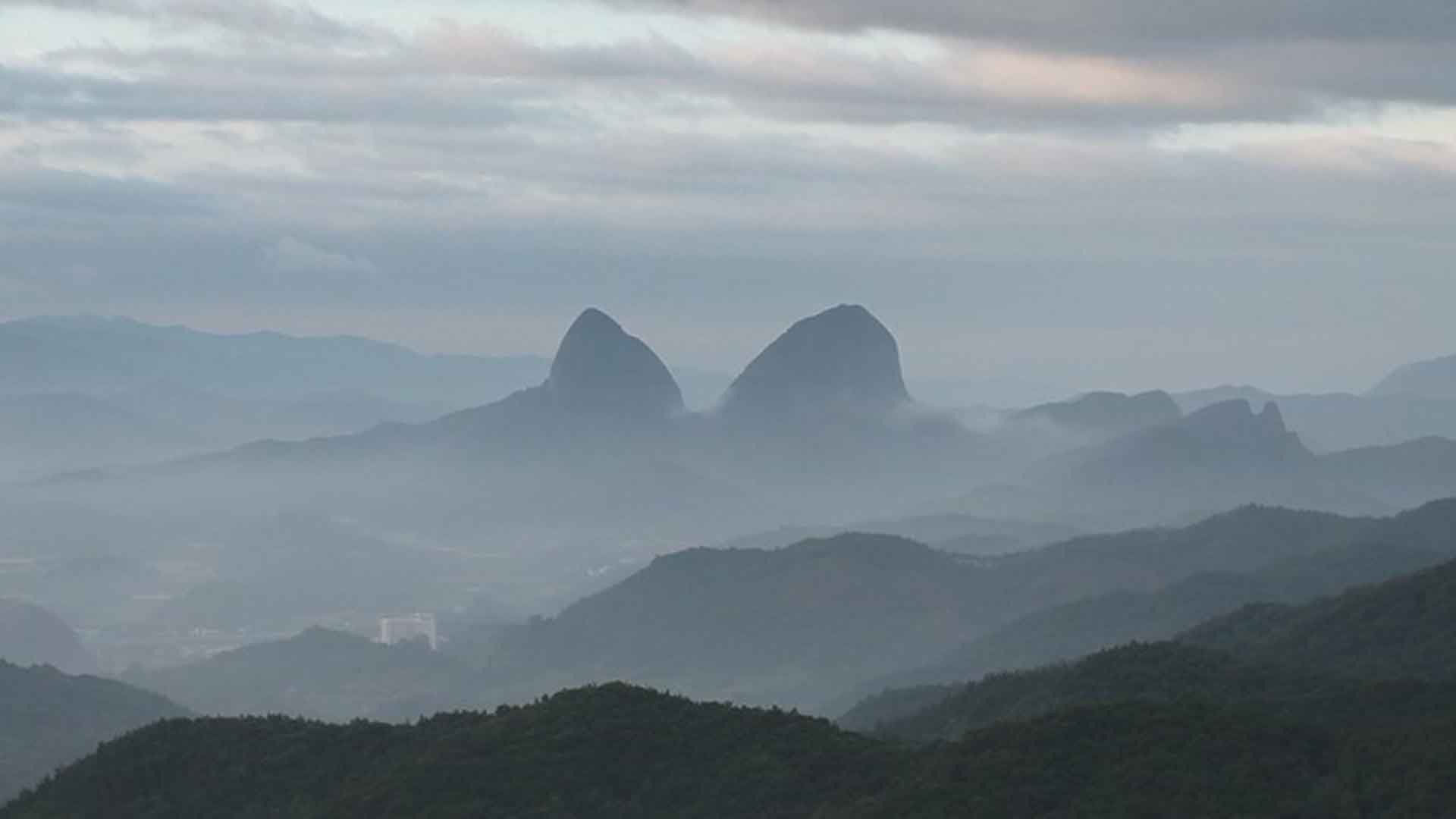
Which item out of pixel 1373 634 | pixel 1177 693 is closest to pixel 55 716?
pixel 1373 634

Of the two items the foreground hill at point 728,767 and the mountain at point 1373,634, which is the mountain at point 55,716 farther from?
the mountain at point 1373,634

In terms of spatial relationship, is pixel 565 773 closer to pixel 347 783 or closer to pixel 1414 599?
pixel 347 783

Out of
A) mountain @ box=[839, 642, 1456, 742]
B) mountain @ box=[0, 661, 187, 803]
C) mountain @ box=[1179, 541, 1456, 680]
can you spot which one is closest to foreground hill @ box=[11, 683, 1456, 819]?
mountain @ box=[839, 642, 1456, 742]

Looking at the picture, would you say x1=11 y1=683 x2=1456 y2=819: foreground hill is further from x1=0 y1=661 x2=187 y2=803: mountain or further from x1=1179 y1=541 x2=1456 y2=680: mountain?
x1=0 y1=661 x2=187 y2=803: mountain

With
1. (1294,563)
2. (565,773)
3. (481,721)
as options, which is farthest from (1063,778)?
(1294,563)

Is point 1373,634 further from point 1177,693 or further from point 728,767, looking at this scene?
point 728,767
